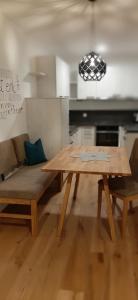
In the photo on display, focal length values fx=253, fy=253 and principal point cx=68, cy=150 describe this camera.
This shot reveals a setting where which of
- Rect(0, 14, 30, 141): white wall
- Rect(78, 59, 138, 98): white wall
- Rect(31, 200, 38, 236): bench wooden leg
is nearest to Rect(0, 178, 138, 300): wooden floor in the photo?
Rect(31, 200, 38, 236): bench wooden leg

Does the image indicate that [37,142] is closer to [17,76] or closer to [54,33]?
[17,76]

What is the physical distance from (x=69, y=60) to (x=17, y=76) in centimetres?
203

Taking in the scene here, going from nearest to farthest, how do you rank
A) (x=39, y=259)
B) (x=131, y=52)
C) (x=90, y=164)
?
(x=39, y=259) < (x=90, y=164) < (x=131, y=52)

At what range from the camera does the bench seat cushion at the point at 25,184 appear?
249 cm

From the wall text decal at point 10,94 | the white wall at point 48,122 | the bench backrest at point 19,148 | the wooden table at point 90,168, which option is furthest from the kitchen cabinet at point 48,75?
the wooden table at point 90,168

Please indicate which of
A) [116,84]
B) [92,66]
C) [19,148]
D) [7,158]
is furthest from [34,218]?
[116,84]

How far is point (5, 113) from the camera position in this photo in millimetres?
3186

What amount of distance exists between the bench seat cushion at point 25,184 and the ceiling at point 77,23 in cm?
179

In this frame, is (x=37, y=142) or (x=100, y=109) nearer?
(x=37, y=142)

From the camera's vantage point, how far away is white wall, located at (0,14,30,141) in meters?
3.08

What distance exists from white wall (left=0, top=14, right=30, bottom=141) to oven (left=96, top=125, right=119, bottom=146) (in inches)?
106

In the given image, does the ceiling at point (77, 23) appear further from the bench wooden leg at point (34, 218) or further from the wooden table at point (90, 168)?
the bench wooden leg at point (34, 218)

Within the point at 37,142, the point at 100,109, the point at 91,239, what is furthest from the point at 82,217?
the point at 100,109

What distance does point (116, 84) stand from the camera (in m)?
5.88
